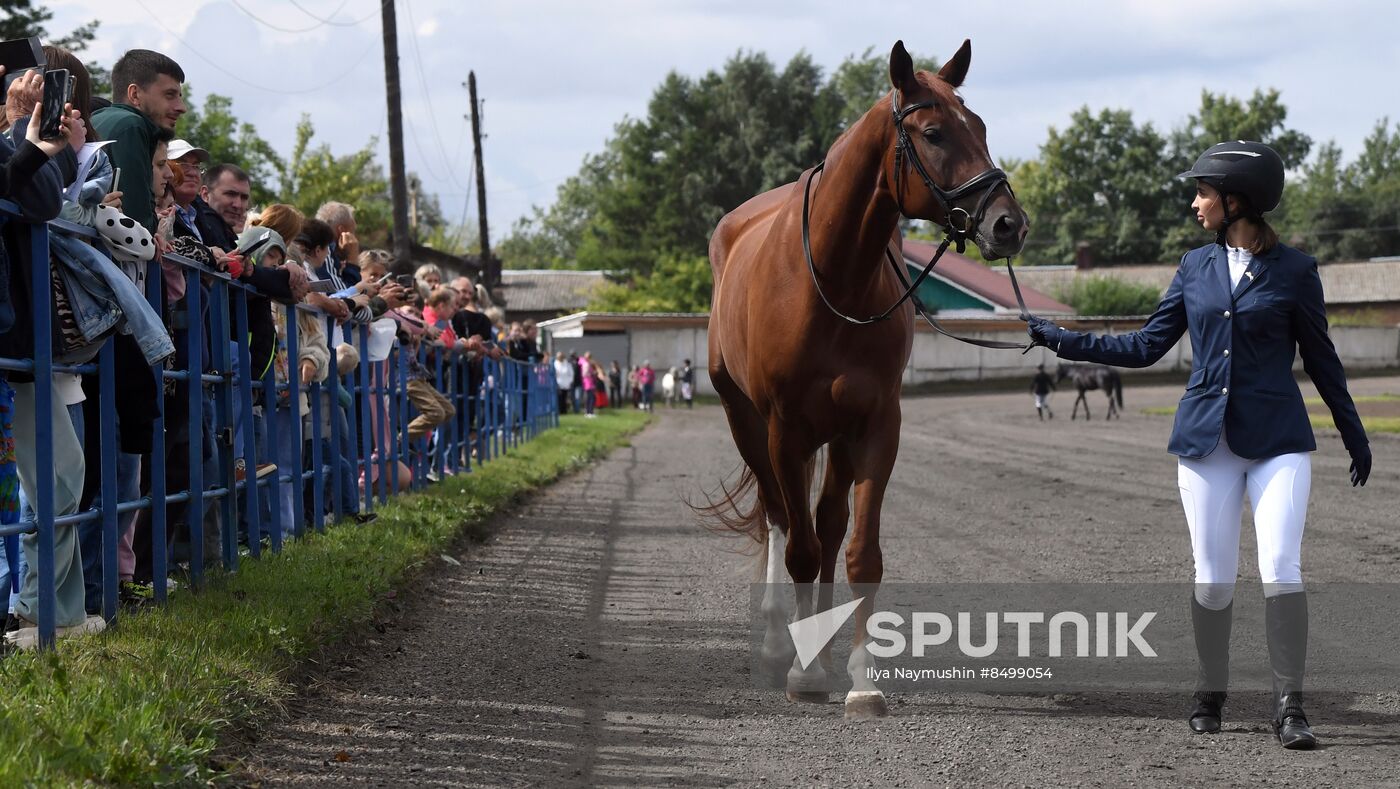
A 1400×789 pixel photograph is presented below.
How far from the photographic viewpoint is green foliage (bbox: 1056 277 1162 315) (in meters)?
78.8

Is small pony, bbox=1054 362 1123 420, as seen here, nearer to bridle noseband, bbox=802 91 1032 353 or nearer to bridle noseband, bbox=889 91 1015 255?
bridle noseband, bbox=802 91 1032 353

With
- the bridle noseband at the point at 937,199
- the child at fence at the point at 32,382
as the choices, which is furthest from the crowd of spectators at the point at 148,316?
the bridle noseband at the point at 937,199

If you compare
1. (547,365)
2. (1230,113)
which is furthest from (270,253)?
(1230,113)

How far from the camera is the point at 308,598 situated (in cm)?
676

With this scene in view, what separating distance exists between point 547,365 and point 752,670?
25.7 metres

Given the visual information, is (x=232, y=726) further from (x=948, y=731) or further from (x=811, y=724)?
(x=948, y=731)

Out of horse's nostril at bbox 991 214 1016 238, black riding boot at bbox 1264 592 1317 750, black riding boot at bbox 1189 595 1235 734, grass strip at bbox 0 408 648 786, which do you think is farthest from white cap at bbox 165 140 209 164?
black riding boot at bbox 1264 592 1317 750

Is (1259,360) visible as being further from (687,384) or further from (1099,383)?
(687,384)

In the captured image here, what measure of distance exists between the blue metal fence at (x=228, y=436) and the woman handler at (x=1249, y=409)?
12.2 feet

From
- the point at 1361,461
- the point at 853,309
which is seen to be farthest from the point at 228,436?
the point at 1361,461

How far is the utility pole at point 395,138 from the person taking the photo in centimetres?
2242

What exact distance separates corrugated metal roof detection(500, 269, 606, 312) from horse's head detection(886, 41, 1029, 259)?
84831 mm

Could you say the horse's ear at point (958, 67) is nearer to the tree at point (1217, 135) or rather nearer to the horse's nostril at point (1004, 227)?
the horse's nostril at point (1004, 227)

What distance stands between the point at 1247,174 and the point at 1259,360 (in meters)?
0.61
